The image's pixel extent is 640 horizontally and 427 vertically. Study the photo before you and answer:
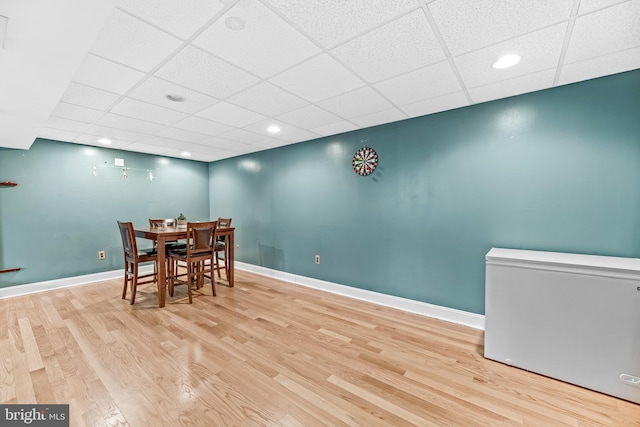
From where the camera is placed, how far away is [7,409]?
4.81 ft

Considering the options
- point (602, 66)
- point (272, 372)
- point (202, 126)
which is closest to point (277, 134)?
point (202, 126)

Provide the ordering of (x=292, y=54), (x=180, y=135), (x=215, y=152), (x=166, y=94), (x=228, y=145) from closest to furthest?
(x=292, y=54), (x=166, y=94), (x=180, y=135), (x=228, y=145), (x=215, y=152)

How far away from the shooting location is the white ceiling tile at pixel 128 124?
2.83 metres

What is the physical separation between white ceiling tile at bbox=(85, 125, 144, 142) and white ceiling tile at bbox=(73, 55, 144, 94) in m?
1.41

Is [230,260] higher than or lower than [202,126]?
lower

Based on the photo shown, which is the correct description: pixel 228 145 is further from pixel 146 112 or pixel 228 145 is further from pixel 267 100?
pixel 267 100

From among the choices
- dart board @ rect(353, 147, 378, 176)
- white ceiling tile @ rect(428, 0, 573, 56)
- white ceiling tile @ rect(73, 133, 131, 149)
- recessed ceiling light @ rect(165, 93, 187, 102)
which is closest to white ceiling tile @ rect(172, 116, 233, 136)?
recessed ceiling light @ rect(165, 93, 187, 102)

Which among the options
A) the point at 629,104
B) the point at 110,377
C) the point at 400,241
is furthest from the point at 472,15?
the point at 110,377

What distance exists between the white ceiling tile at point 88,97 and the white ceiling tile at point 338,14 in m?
1.94

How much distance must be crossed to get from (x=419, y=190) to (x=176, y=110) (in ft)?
9.18

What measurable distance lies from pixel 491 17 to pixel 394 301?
2.72 meters

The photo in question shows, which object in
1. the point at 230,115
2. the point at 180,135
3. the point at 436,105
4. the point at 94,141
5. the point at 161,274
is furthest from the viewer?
the point at 94,141

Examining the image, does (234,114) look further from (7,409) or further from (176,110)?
(7,409)

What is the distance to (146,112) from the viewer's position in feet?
8.75
